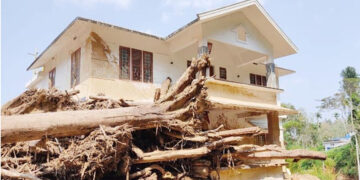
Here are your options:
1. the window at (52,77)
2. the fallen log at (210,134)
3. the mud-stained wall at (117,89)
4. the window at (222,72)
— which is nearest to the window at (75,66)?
the mud-stained wall at (117,89)

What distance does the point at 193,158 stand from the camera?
5934mm

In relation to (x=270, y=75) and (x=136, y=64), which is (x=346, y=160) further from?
(x=136, y=64)

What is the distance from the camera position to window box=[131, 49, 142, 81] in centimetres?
1317

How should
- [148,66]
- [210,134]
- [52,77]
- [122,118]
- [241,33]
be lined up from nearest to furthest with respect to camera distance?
[122,118] → [210,134] → [148,66] → [241,33] → [52,77]

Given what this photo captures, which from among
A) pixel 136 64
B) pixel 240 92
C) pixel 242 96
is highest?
pixel 136 64

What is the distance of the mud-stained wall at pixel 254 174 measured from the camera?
8704 millimetres

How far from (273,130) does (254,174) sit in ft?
15.0

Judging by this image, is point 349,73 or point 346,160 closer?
point 346,160

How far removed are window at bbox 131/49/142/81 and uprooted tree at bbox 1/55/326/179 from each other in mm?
6612

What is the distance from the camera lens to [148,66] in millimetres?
13680

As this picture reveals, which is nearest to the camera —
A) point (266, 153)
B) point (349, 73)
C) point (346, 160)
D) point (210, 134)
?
point (210, 134)

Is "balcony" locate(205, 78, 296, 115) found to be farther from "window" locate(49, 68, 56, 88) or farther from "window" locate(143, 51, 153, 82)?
"window" locate(49, 68, 56, 88)

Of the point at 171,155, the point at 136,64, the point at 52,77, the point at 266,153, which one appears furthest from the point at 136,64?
the point at 171,155

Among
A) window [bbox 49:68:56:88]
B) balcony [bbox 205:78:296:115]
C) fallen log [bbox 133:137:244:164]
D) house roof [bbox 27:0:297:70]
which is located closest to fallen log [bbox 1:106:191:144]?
fallen log [bbox 133:137:244:164]
